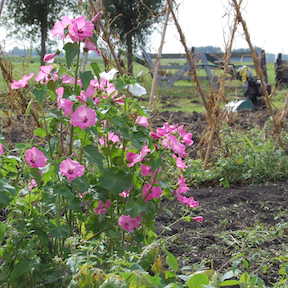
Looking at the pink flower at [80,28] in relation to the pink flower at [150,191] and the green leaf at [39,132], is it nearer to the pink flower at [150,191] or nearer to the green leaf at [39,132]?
the green leaf at [39,132]

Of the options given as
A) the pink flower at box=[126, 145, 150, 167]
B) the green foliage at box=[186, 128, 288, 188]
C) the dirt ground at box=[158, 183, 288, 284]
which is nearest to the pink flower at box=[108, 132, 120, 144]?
the pink flower at box=[126, 145, 150, 167]

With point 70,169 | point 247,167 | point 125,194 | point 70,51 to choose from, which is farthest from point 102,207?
point 247,167

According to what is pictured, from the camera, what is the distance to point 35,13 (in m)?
25.9

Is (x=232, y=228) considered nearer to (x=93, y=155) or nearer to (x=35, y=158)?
(x=93, y=155)

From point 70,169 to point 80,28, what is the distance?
0.47 m

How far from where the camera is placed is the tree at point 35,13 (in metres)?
25.7

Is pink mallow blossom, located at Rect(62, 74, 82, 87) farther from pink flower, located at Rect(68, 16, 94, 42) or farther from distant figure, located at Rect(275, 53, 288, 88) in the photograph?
distant figure, located at Rect(275, 53, 288, 88)

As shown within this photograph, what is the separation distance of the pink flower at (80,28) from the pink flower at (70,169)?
41cm

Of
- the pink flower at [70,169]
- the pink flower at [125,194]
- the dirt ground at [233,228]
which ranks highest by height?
the pink flower at [70,169]

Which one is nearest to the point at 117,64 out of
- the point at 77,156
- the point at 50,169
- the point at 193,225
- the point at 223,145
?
the point at 193,225

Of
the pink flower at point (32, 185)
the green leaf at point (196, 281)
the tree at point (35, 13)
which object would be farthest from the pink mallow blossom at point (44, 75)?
the tree at point (35, 13)

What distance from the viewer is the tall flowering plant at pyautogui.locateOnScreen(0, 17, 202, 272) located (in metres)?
2.10

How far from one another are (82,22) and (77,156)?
0.54 m

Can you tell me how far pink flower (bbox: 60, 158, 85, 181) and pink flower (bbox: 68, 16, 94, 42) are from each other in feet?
1.36
